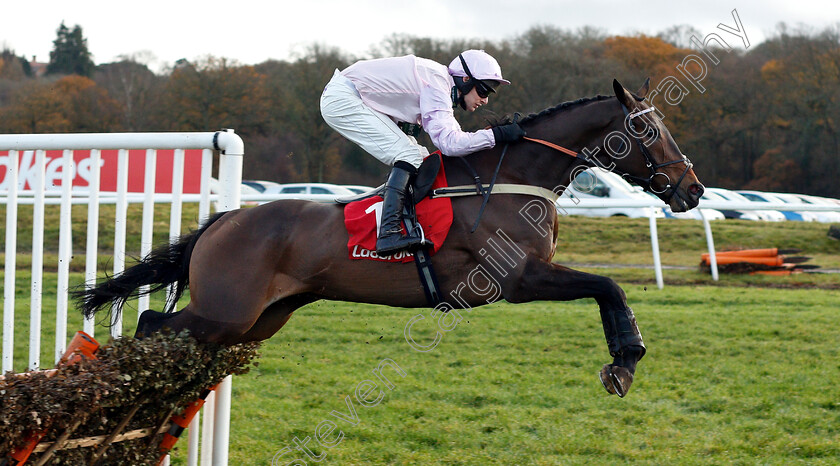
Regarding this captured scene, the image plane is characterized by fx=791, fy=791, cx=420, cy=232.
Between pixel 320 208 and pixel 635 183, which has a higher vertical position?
pixel 635 183

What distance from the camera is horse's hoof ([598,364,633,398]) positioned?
3.37 metres

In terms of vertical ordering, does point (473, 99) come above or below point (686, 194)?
above

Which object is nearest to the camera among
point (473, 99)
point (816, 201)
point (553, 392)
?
point (473, 99)

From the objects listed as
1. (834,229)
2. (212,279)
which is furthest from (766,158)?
(212,279)

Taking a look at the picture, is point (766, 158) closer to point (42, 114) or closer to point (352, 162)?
point (352, 162)

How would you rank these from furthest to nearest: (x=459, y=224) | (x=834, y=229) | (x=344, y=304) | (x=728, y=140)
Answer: (x=728, y=140) → (x=834, y=229) → (x=344, y=304) → (x=459, y=224)

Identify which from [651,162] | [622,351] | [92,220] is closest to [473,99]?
[651,162]

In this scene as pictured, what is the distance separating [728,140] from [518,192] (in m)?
23.4

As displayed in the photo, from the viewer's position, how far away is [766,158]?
26.0m

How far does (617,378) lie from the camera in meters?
3.37

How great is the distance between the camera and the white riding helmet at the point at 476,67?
12.4 ft

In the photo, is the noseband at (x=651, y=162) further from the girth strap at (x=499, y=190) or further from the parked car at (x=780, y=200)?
the parked car at (x=780, y=200)

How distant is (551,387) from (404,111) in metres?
2.68

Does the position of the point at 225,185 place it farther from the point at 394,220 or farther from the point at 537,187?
the point at 537,187
